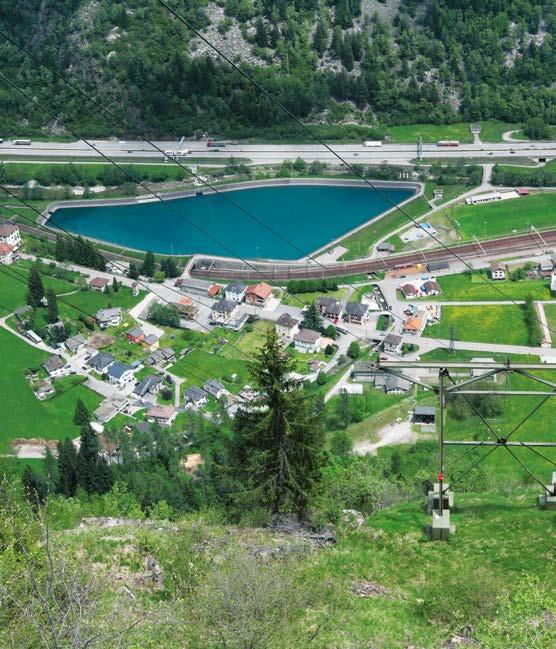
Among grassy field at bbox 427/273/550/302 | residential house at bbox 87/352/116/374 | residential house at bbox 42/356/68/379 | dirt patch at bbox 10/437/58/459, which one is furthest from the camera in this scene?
grassy field at bbox 427/273/550/302

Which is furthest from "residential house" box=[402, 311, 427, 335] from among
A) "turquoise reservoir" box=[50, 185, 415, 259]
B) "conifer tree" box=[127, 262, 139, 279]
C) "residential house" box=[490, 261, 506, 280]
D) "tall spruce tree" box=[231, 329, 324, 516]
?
"tall spruce tree" box=[231, 329, 324, 516]

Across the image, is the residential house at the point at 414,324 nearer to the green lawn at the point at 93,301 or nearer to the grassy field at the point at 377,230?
the grassy field at the point at 377,230

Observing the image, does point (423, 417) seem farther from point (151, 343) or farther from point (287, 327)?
point (151, 343)

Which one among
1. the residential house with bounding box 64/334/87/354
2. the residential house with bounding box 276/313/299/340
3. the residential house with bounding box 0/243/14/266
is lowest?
the residential house with bounding box 64/334/87/354

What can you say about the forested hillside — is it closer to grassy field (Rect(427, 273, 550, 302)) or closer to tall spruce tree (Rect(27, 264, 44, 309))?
grassy field (Rect(427, 273, 550, 302))

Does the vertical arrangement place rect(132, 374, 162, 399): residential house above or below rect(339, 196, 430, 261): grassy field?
below

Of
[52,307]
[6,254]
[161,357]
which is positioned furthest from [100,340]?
[6,254]

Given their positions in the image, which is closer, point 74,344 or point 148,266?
point 74,344
